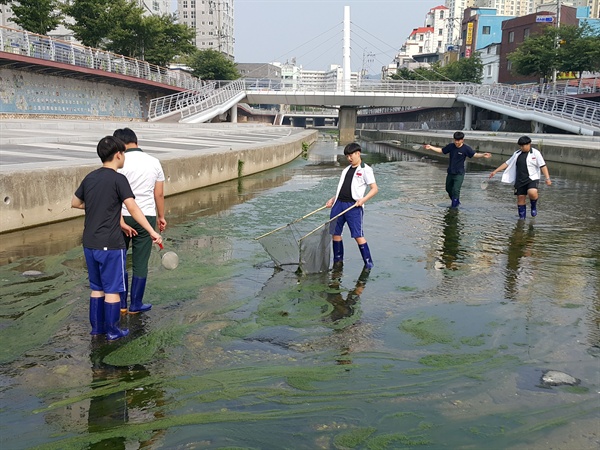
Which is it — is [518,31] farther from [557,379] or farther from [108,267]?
[108,267]

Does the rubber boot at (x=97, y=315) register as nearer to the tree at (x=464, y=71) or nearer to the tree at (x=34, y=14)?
the tree at (x=34, y=14)

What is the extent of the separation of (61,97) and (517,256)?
3141 centimetres

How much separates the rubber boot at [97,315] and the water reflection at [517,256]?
4456mm

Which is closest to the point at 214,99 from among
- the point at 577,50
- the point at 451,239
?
the point at 577,50

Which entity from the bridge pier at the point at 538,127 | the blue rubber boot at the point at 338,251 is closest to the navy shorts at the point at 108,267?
the blue rubber boot at the point at 338,251

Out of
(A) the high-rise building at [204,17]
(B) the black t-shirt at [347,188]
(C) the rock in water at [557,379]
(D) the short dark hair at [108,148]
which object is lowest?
Result: (C) the rock in water at [557,379]

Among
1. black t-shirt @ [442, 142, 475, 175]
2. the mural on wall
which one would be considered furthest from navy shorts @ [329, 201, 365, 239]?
the mural on wall

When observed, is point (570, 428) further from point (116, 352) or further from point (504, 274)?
point (504, 274)

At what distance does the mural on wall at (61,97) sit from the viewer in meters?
28.9

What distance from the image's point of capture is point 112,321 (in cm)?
483

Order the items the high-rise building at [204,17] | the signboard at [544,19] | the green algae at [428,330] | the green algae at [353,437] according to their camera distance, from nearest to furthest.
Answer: the green algae at [353,437]
the green algae at [428,330]
the signboard at [544,19]
the high-rise building at [204,17]

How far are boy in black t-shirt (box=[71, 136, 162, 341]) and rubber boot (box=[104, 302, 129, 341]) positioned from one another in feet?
0.03

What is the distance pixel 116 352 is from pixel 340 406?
199cm

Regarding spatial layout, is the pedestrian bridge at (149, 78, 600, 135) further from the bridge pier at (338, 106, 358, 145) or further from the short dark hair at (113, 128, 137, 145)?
the short dark hair at (113, 128, 137, 145)
